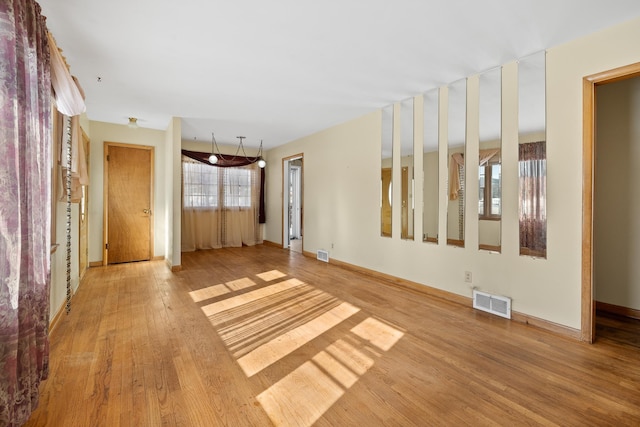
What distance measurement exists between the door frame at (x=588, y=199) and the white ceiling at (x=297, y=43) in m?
0.51

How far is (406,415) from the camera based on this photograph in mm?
1618

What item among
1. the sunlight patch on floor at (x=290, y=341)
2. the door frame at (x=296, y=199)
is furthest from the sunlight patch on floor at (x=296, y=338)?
the door frame at (x=296, y=199)

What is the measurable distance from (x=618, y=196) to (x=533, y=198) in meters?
1.27

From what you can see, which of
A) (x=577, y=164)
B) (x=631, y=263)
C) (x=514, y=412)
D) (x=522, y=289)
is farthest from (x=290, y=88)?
(x=631, y=263)

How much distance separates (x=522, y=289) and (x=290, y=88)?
3.43 metres

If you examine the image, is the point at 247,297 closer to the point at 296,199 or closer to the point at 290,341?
the point at 290,341

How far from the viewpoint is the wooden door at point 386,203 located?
432cm

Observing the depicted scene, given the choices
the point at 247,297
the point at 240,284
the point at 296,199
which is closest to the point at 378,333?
the point at 247,297

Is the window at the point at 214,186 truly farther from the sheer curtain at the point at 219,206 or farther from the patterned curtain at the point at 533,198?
the patterned curtain at the point at 533,198

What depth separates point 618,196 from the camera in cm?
316

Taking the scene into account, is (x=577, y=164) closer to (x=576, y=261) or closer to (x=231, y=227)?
(x=576, y=261)

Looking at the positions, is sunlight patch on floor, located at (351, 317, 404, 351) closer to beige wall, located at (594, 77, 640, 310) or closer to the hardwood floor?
the hardwood floor

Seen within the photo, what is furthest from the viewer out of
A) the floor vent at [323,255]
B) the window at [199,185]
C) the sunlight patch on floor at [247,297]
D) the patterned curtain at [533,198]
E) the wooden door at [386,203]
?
the window at [199,185]

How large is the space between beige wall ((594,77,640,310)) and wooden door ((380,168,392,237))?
2.37 meters
